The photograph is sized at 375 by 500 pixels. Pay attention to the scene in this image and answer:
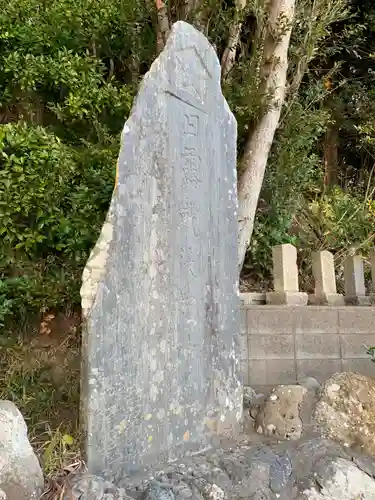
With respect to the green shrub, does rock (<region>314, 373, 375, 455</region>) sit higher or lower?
lower

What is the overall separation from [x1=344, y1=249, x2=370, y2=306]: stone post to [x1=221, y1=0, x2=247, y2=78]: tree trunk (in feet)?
7.99

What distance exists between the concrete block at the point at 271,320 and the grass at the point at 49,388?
153 centimetres

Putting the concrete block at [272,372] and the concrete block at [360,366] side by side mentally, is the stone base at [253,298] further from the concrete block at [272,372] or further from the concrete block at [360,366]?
the concrete block at [360,366]

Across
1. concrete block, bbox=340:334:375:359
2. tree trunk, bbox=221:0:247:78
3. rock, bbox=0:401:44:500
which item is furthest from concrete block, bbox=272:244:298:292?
rock, bbox=0:401:44:500

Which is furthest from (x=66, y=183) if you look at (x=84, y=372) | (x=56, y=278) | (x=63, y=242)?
(x=84, y=372)

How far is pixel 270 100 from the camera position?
5.45 metres

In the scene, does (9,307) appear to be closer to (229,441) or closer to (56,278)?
(56,278)

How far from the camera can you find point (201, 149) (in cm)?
370

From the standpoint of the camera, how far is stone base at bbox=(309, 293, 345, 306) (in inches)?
204

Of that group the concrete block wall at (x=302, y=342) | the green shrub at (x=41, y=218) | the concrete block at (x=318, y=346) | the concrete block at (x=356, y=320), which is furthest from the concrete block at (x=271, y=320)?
the green shrub at (x=41, y=218)

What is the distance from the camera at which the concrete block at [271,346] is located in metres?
4.45

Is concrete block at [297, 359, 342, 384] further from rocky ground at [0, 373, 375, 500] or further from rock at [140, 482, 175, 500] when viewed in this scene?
rock at [140, 482, 175, 500]

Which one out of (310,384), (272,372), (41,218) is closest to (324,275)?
(272,372)

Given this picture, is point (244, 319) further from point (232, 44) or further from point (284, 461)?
point (232, 44)
